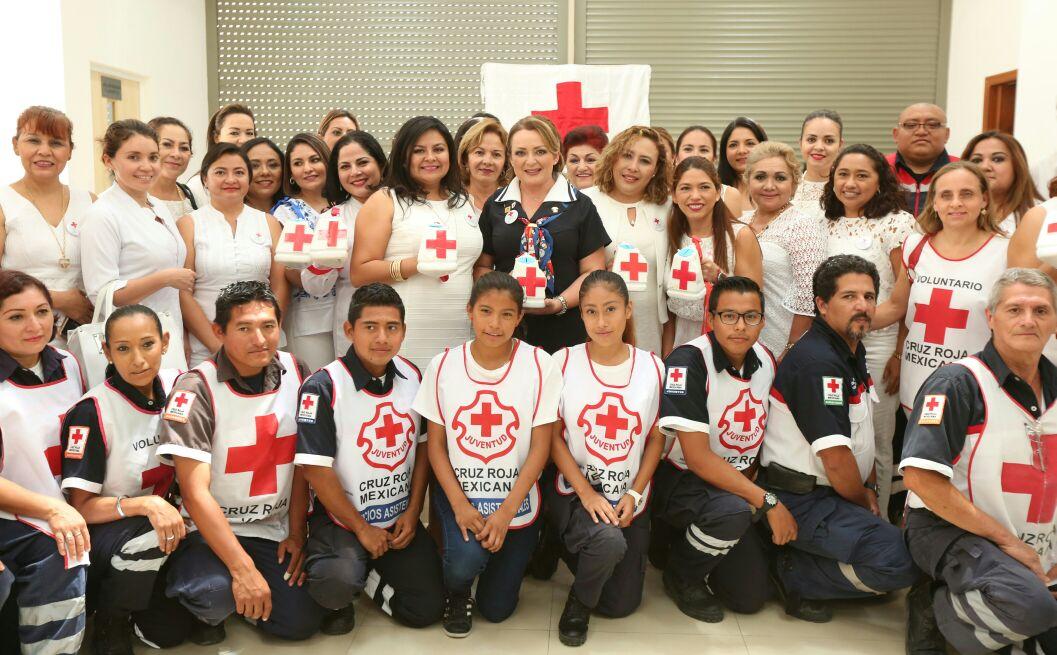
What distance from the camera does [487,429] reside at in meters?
2.43

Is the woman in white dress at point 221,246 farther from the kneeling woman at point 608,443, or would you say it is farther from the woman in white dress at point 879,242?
the woman in white dress at point 879,242

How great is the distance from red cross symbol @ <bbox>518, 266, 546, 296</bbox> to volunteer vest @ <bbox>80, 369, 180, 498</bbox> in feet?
3.71

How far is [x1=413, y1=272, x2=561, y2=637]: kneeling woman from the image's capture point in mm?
2410

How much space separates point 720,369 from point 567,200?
0.77 meters

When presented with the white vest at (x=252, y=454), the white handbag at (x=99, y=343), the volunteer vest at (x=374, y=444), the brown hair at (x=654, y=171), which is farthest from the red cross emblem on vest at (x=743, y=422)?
the white handbag at (x=99, y=343)

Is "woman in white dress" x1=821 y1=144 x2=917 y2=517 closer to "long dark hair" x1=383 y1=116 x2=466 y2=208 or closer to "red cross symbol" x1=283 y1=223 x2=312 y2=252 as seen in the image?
"long dark hair" x1=383 y1=116 x2=466 y2=208

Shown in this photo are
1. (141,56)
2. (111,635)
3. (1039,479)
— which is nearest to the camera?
(1039,479)

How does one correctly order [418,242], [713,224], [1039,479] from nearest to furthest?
[1039,479] → [418,242] → [713,224]

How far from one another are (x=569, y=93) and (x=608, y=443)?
402 centimetres

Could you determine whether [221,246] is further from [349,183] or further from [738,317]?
[738,317]

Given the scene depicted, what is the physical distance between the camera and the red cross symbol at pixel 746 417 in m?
2.50

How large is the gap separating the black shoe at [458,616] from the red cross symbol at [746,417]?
3.16 feet

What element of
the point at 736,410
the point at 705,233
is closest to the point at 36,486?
the point at 736,410

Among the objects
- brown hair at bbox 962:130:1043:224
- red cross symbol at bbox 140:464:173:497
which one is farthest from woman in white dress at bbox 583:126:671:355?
red cross symbol at bbox 140:464:173:497
